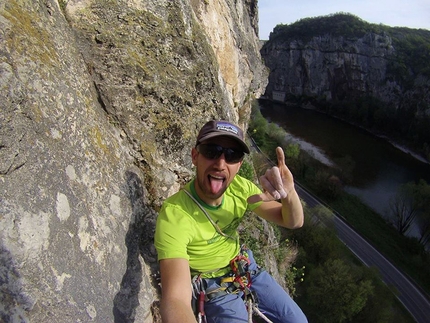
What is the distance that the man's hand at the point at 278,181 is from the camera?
296cm

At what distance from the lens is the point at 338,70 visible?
8738 centimetres

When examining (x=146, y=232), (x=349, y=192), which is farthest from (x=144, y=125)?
(x=349, y=192)

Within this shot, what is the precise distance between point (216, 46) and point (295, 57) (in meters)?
94.9

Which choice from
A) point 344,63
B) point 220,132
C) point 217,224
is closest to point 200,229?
point 217,224

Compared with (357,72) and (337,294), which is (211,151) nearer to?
(337,294)

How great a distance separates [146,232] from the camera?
3609 mm

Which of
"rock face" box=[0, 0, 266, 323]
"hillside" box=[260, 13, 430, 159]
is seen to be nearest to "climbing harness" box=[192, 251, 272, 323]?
"rock face" box=[0, 0, 266, 323]

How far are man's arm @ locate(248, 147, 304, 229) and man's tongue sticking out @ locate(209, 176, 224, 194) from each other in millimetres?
348

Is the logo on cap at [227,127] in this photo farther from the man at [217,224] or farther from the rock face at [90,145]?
the rock face at [90,145]

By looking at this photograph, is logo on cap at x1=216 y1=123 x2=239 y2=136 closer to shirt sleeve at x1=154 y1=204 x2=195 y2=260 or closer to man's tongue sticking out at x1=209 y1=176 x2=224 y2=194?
man's tongue sticking out at x1=209 y1=176 x2=224 y2=194

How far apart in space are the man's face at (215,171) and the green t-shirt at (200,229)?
228 millimetres

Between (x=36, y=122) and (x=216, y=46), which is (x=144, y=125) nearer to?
(x=36, y=122)

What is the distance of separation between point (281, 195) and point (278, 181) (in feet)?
0.49

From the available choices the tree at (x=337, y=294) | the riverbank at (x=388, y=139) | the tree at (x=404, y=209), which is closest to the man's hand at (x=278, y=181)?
the tree at (x=337, y=294)
